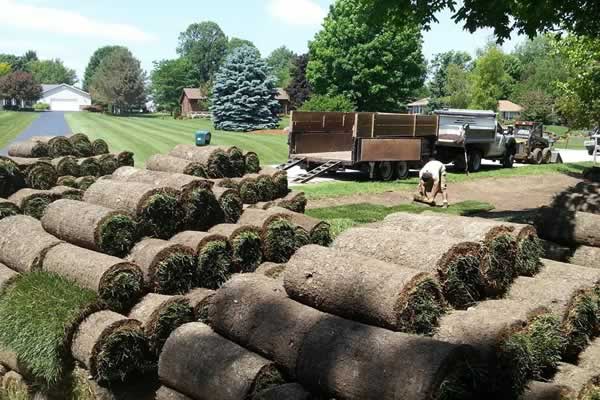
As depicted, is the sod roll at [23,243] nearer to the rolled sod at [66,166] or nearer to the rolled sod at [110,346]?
the rolled sod at [110,346]

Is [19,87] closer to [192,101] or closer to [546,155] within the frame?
[192,101]

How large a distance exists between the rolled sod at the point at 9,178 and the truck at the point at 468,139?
1963 cm

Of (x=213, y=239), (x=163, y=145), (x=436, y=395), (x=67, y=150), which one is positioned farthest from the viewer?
(x=163, y=145)

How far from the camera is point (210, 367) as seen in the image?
646 centimetres

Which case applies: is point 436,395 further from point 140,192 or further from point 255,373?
point 140,192

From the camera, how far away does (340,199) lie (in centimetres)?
2023

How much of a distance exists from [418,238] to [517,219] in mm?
8651

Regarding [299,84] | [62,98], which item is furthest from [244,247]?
[62,98]

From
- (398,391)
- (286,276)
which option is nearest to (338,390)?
(398,391)

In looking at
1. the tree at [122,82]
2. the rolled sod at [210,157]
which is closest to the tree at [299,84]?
the tree at [122,82]

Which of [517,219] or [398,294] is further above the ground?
[398,294]

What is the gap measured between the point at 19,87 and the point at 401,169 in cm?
10031

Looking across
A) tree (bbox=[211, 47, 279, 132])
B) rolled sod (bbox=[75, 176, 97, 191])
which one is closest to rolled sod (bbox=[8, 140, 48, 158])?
rolled sod (bbox=[75, 176, 97, 191])

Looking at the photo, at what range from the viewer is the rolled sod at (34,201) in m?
12.1
